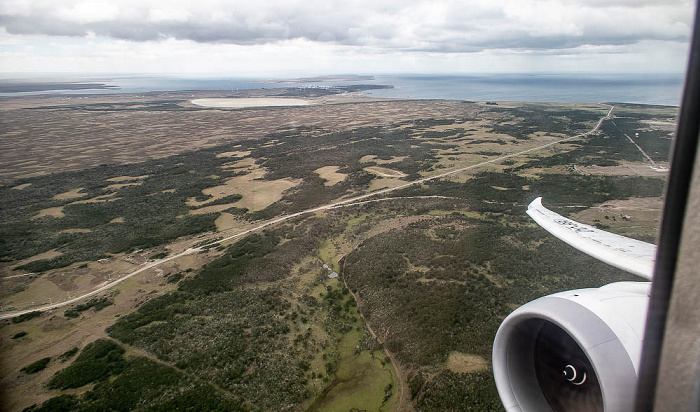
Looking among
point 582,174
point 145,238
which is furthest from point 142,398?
point 582,174

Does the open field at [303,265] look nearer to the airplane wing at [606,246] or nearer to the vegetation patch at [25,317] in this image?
the vegetation patch at [25,317]

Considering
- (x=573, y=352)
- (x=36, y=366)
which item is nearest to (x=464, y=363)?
(x=573, y=352)

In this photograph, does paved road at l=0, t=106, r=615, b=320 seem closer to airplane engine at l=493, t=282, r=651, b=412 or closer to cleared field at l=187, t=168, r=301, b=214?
cleared field at l=187, t=168, r=301, b=214

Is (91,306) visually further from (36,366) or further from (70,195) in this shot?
(70,195)

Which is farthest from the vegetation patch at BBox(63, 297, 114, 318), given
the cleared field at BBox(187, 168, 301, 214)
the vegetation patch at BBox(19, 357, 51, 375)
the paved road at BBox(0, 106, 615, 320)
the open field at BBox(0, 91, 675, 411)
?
the cleared field at BBox(187, 168, 301, 214)

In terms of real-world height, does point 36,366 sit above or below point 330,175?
below
